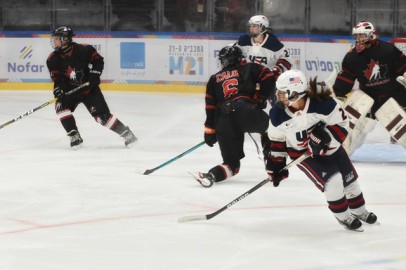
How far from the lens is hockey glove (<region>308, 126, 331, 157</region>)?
507 cm

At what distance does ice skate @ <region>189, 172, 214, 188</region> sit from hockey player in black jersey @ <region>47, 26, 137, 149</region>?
211 cm

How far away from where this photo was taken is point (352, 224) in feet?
17.3

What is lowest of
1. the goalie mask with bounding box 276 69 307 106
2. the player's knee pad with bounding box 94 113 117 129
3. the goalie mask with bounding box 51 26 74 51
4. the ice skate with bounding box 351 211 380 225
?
the player's knee pad with bounding box 94 113 117 129

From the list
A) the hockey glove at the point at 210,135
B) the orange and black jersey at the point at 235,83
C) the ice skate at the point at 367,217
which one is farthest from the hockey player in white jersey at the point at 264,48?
the ice skate at the point at 367,217

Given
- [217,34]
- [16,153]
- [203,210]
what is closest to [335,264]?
[203,210]

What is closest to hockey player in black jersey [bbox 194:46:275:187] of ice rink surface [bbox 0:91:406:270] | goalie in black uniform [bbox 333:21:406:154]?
ice rink surface [bbox 0:91:406:270]

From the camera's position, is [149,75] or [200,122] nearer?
[200,122]

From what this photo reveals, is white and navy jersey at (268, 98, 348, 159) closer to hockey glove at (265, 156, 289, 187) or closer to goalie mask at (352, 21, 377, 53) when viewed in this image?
hockey glove at (265, 156, 289, 187)

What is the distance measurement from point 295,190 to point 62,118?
2798mm

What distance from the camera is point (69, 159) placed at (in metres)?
8.11

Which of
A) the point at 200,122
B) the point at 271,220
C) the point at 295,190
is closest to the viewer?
the point at 271,220

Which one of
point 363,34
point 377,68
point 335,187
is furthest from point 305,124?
point 377,68

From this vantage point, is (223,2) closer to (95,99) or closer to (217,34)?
(217,34)

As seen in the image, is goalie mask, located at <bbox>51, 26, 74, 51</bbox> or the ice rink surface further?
goalie mask, located at <bbox>51, 26, 74, 51</bbox>
